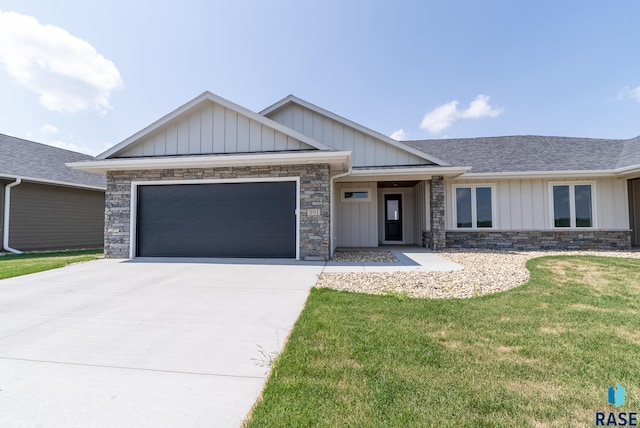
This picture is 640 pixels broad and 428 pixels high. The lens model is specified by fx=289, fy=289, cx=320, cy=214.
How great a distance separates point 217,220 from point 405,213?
27.2 feet

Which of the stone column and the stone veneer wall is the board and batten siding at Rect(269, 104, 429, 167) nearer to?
the stone column

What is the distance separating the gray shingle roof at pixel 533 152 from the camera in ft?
36.0

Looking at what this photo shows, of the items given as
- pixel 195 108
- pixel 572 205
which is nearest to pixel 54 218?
pixel 195 108

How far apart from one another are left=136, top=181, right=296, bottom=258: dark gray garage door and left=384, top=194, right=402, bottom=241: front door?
6238 millimetres

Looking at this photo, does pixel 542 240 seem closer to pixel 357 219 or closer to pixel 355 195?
pixel 357 219

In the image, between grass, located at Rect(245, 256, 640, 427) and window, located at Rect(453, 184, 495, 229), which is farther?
window, located at Rect(453, 184, 495, 229)

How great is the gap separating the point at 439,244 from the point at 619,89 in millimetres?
9135

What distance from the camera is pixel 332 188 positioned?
9.79 metres

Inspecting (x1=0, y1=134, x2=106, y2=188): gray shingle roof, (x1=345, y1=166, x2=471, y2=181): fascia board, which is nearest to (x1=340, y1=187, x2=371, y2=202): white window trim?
(x1=345, y1=166, x2=471, y2=181): fascia board

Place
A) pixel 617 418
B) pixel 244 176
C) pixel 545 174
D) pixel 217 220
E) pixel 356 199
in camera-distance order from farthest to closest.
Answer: pixel 356 199 → pixel 545 174 → pixel 217 220 → pixel 244 176 → pixel 617 418

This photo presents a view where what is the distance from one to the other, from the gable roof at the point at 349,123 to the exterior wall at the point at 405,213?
218cm

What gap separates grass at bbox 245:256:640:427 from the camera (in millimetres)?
1823

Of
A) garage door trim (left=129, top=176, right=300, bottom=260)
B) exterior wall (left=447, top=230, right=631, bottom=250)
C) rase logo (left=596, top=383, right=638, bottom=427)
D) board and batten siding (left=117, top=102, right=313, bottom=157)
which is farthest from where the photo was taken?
exterior wall (left=447, top=230, right=631, bottom=250)

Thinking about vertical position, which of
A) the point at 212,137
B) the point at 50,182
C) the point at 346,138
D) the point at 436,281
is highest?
the point at 346,138
